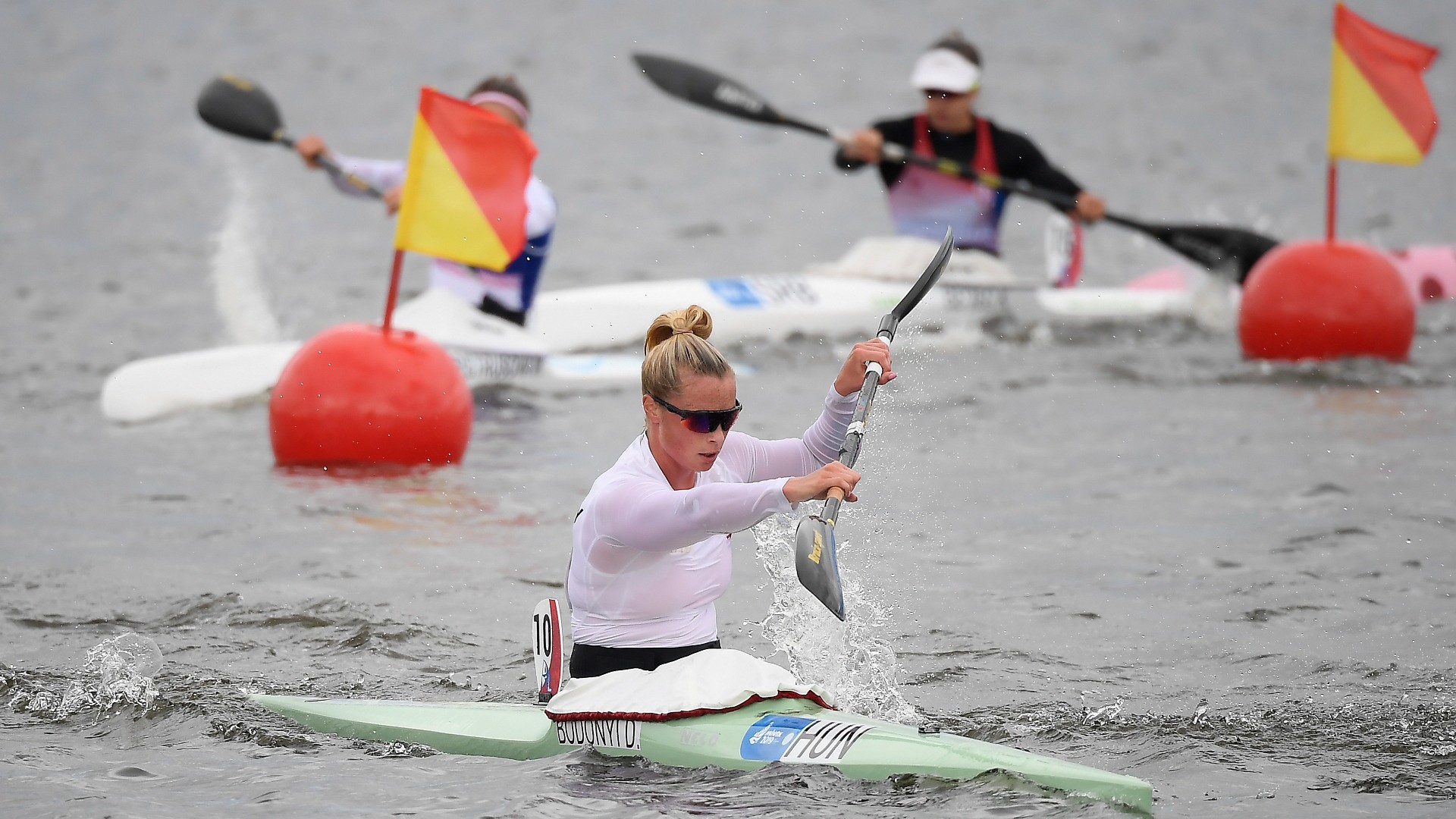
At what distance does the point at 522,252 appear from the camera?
887 cm

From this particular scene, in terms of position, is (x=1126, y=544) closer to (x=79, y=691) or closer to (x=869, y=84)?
(x=79, y=691)

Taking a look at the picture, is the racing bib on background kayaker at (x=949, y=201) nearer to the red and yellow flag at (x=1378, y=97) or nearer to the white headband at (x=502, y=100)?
the red and yellow flag at (x=1378, y=97)

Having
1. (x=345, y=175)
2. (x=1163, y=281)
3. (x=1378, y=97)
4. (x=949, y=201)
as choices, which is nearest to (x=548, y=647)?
(x=345, y=175)

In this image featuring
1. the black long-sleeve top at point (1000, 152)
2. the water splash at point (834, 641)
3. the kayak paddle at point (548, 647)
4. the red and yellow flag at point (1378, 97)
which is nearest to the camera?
the kayak paddle at point (548, 647)

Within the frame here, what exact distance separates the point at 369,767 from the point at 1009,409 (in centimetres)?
555

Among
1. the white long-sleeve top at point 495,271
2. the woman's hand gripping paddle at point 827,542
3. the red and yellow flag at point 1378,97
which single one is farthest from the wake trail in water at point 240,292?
the woman's hand gripping paddle at point 827,542

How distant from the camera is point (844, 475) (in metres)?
3.72

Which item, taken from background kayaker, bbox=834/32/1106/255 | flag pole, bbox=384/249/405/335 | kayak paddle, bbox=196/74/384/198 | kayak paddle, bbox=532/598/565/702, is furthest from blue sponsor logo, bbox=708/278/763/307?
kayak paddle, bbox=532/598/565/702

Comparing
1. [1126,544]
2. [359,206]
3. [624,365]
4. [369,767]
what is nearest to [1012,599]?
[1126,544]

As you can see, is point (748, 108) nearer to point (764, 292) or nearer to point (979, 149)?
point (764, 292)

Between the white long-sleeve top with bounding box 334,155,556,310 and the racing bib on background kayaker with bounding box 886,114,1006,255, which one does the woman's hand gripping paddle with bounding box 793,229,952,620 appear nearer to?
the white long-sleeve top with bounding box 334,155,556,310

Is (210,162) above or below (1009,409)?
above

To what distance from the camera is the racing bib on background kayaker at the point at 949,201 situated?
10641 millimetres

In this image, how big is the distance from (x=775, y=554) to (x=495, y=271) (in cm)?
393
